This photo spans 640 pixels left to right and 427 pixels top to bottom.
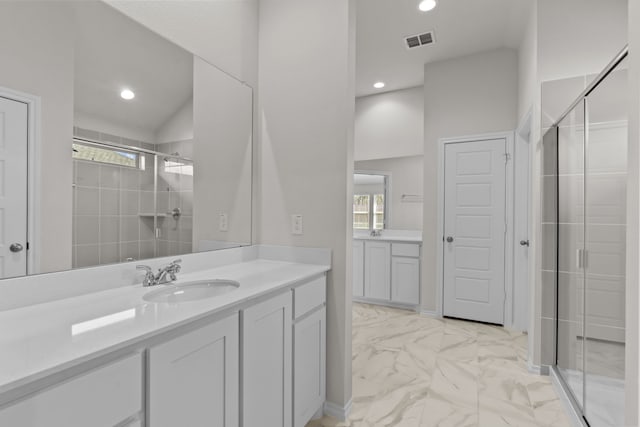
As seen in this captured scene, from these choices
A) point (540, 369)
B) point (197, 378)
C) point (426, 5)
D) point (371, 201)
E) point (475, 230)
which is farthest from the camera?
point (371, 201)

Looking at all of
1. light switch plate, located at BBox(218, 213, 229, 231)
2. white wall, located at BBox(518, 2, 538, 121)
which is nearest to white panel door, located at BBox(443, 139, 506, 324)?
white wall, located at BBox(518, 2, 538, 121)

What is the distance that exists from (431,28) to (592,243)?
231cm

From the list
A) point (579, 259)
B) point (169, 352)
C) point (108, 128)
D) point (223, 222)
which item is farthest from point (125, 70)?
point (579, 259)

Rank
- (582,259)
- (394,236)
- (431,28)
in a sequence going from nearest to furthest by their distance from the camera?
(582,259) → (431,28) → (394,236)

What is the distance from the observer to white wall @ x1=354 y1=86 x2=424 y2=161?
4.13 m

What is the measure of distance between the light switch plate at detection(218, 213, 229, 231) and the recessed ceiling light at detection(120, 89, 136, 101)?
0.77 m

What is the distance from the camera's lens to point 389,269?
3.89m

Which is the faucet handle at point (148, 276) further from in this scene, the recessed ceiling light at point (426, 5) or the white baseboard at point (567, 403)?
the recessed ceiling light at point (426, 5)

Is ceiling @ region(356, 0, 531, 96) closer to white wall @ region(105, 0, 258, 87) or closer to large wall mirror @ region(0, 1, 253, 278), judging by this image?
white wall @ region(105, 0, 258, 87)

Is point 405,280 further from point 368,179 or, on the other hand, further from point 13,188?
point 13,188

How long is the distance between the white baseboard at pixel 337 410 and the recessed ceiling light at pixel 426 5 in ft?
9.86

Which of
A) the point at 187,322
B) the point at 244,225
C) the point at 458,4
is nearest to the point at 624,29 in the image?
the point at 458,4

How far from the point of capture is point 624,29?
2.09m

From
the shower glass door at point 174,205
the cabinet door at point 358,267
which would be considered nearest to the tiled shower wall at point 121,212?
the shower glass door at point 174,205
